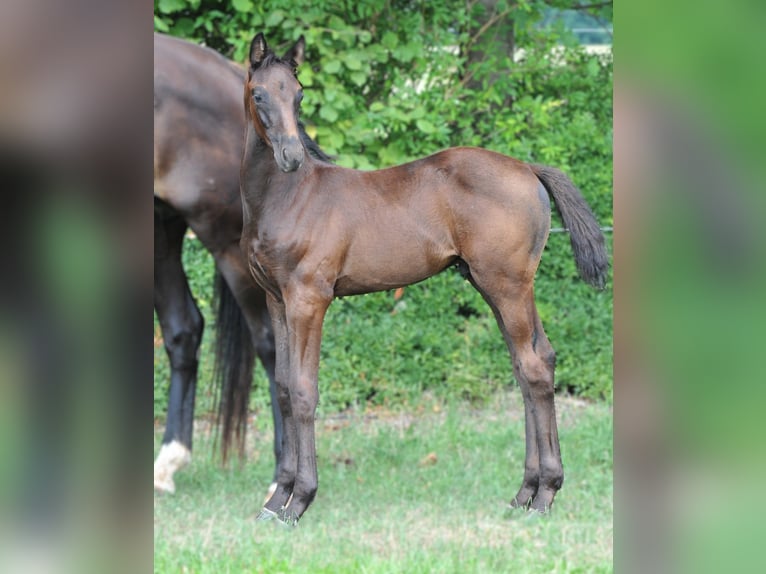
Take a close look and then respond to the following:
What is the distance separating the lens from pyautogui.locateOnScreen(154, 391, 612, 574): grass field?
10.6ft

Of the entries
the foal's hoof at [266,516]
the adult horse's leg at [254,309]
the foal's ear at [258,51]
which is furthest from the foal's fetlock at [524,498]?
the foal's ear at [258,51]

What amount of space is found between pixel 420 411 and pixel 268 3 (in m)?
2.90

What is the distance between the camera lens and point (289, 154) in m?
3.44

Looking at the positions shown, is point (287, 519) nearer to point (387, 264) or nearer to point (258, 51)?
point (387, 264)

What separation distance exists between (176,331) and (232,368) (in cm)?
35

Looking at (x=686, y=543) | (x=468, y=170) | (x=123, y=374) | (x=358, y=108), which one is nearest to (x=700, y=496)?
(x=686, y=543)

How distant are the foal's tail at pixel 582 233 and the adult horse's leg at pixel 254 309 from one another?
1.44m

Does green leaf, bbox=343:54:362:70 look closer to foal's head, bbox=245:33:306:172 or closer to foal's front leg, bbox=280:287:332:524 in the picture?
foal's head, bbox=245:33:306:172

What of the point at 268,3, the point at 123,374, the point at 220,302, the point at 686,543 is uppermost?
the point at 123,374

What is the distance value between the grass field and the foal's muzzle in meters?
1.32

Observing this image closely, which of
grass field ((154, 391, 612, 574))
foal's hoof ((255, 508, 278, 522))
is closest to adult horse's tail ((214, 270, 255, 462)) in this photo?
grass field ((154, 391, 612, 574))

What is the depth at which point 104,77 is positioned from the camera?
54.9 inches

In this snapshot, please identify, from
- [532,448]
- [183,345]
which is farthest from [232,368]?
[532,448]

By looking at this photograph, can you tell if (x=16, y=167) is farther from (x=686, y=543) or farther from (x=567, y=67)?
(x=567, y=67)
